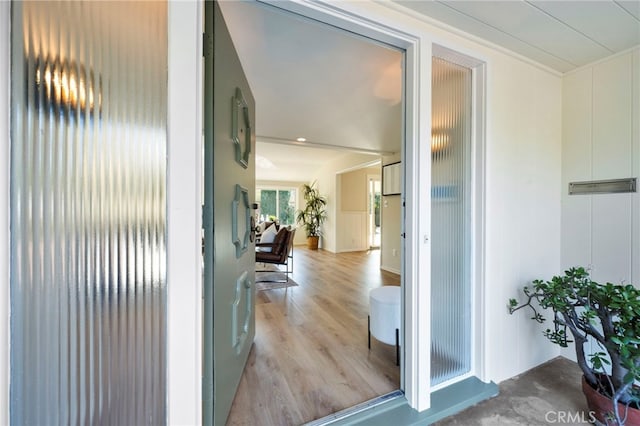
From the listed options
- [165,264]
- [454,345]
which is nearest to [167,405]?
[165,264]

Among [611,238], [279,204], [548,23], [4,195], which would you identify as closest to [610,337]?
[611,238]

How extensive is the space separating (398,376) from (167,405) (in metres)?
1.43

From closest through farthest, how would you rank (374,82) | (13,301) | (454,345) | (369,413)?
(13,301) < (369,413) < (454,345) < (374,82)

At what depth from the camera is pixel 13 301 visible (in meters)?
0.68

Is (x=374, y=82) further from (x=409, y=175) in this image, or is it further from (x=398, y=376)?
(x=398, y=376)

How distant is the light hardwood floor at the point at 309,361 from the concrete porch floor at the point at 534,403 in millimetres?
461

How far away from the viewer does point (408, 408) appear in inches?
53.0

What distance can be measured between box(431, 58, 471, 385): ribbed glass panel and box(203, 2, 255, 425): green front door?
1124mm

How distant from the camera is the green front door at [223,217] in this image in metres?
0.98

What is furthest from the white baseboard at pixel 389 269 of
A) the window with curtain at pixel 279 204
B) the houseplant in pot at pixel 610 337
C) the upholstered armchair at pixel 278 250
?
the window with curtain at pixel 279 204

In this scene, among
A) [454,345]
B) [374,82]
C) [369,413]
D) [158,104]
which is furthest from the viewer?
[374,82]

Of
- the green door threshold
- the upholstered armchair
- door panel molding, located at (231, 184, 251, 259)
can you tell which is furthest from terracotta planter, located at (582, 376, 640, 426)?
the upholstered armchair

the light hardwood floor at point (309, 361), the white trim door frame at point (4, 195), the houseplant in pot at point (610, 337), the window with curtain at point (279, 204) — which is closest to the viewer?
the white trim door frame at point (4, 195)

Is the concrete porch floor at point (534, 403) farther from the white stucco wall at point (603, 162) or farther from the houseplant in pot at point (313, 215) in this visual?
the houseplant in pot at point (313, 215)
